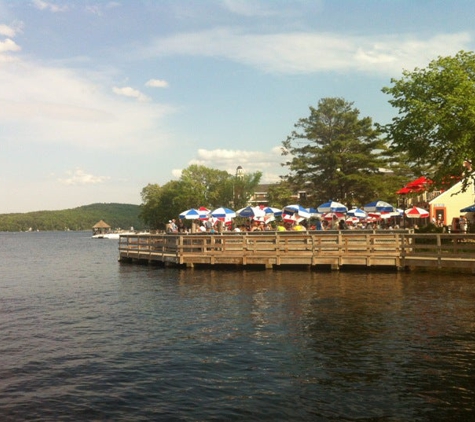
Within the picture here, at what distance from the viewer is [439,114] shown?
2980cm

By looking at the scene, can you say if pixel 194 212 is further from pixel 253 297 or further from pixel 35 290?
pixel 253 297

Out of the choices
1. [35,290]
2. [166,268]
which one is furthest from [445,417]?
[166,268]

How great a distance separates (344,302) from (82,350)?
895cm

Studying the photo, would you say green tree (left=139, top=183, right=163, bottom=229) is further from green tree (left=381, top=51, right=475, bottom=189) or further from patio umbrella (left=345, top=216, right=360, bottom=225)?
green tree (left=381, top=51, right=475, bottom=189)

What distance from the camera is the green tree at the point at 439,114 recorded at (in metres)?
28.8

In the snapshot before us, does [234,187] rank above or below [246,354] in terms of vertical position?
above

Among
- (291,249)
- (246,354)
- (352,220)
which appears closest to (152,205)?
(352,220)

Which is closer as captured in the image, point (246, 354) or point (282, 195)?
point (246, 354)

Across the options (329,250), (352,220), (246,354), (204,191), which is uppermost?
(204,191)

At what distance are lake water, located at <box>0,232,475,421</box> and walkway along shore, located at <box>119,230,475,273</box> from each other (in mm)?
2635

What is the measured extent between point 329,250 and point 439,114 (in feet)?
32.8

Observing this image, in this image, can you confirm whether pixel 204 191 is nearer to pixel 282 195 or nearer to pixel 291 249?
pixel 282 195

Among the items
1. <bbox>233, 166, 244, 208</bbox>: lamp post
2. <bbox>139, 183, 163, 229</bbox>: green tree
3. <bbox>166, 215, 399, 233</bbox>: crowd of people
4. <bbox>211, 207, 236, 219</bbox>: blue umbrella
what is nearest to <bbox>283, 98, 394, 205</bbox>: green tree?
<bbox>166, 215, 399, 233</bbox>: crowd of people

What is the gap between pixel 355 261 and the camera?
86.8ft
